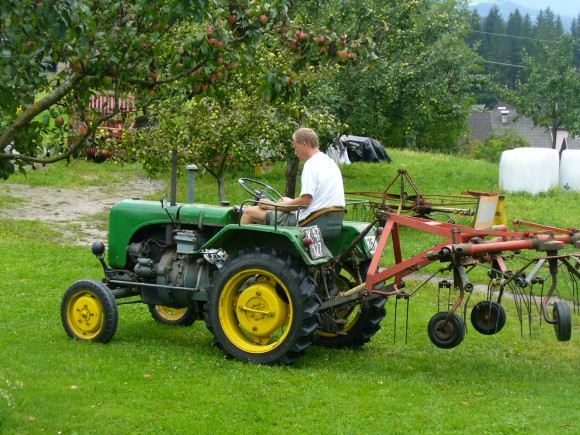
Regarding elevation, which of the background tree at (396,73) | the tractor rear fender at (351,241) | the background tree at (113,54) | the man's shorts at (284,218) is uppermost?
the background tree at (396,73)

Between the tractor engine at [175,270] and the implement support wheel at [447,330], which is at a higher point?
the tractor engine at [175,270]

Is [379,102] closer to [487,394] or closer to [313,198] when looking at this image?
[313,198]

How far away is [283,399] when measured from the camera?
7.10 m

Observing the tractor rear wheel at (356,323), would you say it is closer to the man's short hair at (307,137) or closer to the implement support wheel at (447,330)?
the implement support wheel at (447,330)

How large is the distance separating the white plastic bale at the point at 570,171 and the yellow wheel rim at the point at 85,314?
14786mm

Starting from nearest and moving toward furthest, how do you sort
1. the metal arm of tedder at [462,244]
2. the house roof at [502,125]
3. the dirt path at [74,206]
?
1. the metal arm of tedder at [462,244]
2. the dirt path at [74,206]
3. the house roof at [502,125]

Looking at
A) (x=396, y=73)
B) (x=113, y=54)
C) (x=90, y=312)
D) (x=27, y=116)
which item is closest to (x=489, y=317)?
(x=90, y=312)

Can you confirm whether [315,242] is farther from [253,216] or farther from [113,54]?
[113,54]

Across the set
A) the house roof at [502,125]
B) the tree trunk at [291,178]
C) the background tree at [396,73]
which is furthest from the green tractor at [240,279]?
the house roof at [502,125]

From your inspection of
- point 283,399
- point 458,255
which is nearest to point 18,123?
point 283,399

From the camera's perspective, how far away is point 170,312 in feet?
33.2

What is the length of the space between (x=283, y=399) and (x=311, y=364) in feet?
4.56

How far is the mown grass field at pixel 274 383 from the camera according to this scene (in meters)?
6.50

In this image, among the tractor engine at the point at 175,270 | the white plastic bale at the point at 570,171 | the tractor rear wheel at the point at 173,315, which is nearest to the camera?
the tractor engine at the point at 175,270
